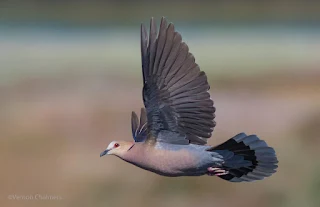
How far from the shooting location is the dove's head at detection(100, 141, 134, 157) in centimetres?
137

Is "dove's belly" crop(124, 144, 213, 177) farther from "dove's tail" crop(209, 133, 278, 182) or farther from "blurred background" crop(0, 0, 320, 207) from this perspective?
"blurred background" crop(0, 0, 320, 207)

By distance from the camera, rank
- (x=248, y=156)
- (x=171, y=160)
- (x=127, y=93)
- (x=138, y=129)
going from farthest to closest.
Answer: (x=127, y=93) < (x=138, y=129) < (x=248, y=156) < (x=171, y=160)

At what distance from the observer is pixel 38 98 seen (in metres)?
2.91

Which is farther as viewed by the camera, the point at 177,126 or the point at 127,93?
the point at 127,93

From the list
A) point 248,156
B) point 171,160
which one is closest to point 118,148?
point 171,160

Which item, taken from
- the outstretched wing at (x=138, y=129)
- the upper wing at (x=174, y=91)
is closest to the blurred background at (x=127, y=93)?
the outstretched wing at (x=138, y=129)

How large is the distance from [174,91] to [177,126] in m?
0.07

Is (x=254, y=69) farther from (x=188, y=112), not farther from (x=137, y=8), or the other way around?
(x=188, y=112)

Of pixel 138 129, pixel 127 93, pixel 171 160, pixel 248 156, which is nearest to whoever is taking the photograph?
pixel 171 160

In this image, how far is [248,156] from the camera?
1.47 m

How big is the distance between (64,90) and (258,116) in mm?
825

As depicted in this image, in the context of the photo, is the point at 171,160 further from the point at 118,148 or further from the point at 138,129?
the point at 138,129

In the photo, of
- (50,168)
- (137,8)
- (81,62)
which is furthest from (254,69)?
(50,168)

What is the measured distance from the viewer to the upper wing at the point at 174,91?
133 cm
